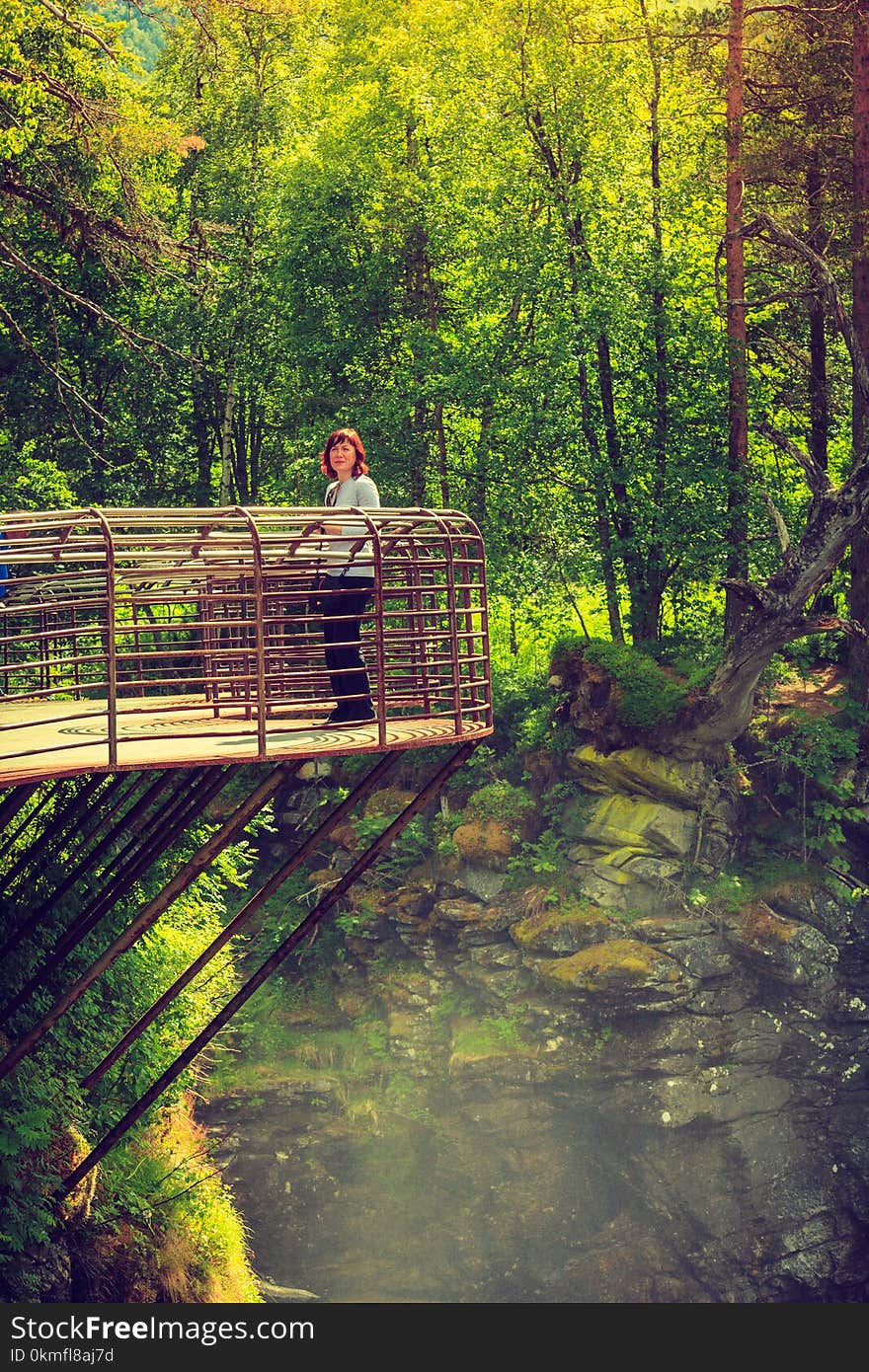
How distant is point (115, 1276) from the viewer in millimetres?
11172

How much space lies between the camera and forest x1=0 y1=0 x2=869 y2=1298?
21.6 m

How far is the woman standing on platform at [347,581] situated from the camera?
→ 26.7ft

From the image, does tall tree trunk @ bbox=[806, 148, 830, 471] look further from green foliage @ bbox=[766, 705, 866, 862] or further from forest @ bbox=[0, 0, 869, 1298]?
green foliage @ bbox=[766, 705, 866, 862]

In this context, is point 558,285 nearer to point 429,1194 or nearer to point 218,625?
point 429,1194

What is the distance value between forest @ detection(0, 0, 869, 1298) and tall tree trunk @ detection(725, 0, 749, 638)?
0.20 feet

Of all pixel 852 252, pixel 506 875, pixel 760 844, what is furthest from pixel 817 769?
pixel 852 252

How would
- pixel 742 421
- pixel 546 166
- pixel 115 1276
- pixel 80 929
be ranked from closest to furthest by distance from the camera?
pixel 80 929
pixel 115 1276
pixel 742 421
pixel 546 166

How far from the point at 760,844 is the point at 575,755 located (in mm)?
3241

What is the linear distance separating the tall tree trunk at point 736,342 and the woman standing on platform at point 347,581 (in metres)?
13.8

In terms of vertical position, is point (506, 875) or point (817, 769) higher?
point (817, 769)

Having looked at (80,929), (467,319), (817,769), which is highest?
(467,319)

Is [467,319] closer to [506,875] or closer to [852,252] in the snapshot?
[852,252]

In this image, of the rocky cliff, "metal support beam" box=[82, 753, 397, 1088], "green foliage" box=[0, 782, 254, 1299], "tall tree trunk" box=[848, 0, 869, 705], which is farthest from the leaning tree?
"metal support beam" box=[82, 753, 397, 1088]

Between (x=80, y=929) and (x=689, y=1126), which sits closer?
(x=80, y=929)
